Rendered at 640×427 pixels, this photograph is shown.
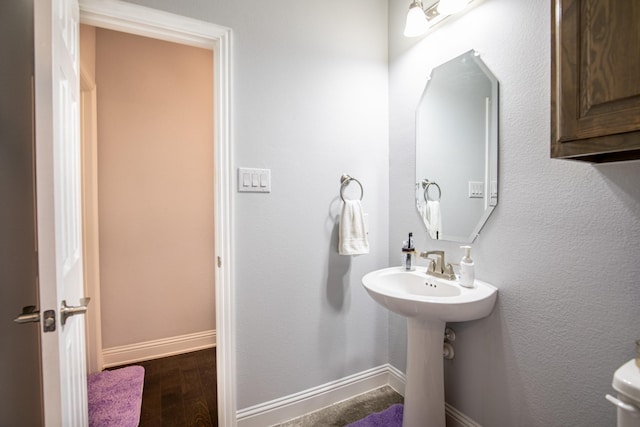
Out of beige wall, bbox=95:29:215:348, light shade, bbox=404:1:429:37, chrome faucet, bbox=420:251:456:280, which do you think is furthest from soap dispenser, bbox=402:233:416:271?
beige wall, bbox=95:29:215:348

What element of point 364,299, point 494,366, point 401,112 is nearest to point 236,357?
point 364,299

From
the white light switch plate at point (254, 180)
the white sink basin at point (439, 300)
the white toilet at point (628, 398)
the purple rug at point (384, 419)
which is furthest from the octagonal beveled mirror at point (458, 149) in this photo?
the purple rug at point (384, 419)

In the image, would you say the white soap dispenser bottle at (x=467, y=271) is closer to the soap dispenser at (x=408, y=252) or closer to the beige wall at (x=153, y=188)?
the soap dispenser at (x=408, y=252)

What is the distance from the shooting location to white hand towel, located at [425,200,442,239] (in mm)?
1569

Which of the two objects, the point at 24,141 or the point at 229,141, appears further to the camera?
the point at 229,141

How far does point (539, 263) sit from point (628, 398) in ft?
1.82

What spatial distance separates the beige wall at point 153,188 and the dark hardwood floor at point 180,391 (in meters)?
0.23

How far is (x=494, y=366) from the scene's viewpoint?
130cm

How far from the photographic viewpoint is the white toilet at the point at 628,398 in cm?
65

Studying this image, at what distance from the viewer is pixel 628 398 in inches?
26.0

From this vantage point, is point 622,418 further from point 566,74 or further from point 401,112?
point 401,112

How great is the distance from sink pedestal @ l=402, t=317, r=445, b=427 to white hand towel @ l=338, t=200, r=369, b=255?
47 cm

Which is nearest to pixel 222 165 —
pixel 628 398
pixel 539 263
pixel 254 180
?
pixel 254 180

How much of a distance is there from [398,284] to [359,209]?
456 millimetres
